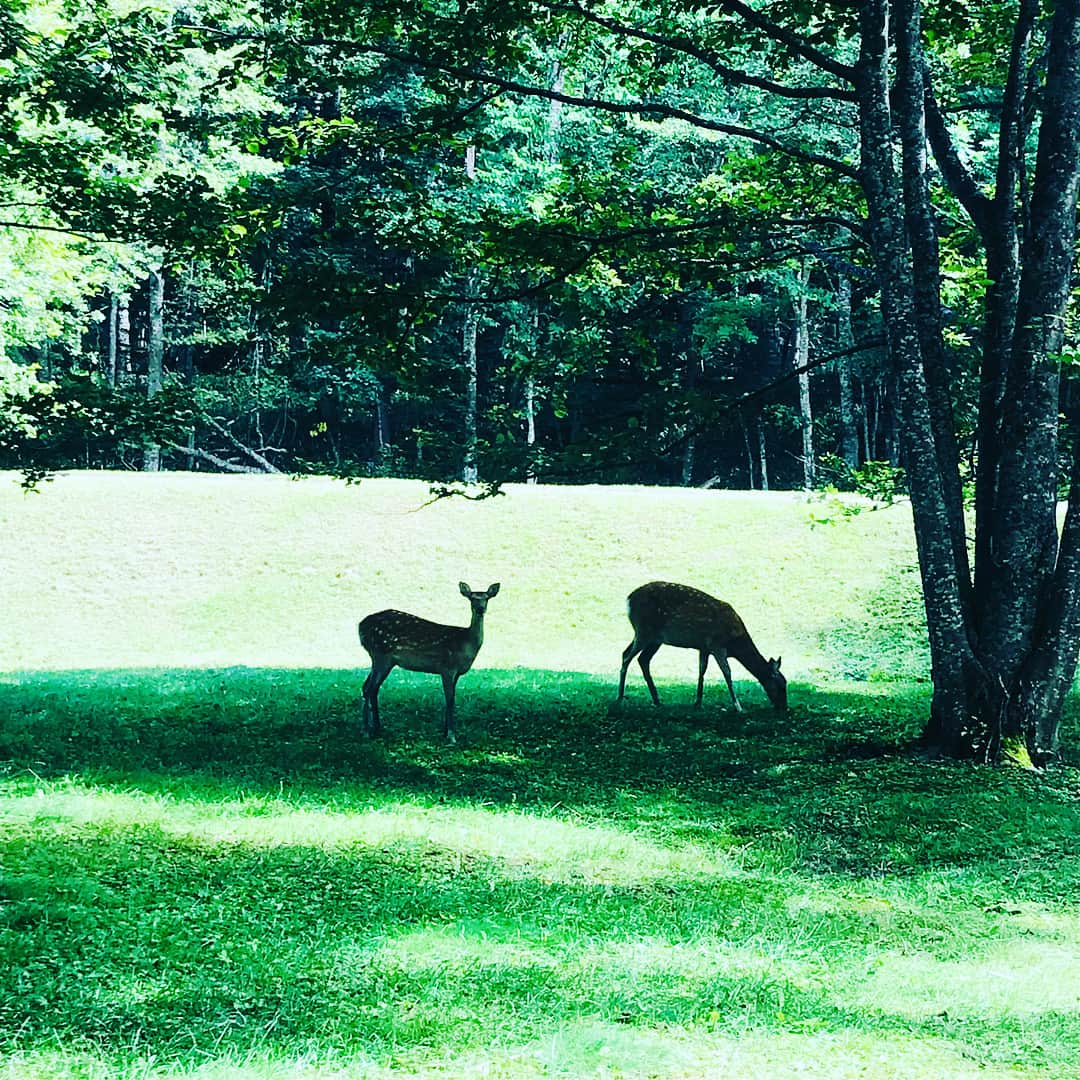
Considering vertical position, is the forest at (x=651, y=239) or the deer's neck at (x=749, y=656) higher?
the forest at (x=651, y=239)

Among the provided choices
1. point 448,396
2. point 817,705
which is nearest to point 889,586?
point 817,705

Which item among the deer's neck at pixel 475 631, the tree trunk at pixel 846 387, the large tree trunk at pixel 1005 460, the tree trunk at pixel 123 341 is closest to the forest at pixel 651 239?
the large tree trunk at pixel 1005 460

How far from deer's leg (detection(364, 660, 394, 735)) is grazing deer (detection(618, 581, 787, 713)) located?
319 cm

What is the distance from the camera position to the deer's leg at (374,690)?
1133 centimetres

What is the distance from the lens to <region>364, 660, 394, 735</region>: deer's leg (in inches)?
446

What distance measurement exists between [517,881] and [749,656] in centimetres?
706

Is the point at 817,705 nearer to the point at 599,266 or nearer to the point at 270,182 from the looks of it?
the point at 599,266

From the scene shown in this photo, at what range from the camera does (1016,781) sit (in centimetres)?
951

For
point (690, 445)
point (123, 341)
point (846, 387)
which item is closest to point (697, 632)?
point (846, 387)

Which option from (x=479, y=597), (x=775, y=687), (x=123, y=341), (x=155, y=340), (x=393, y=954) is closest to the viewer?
(x=393, y=954)

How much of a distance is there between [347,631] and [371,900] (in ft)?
49.8

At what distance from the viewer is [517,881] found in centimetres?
713

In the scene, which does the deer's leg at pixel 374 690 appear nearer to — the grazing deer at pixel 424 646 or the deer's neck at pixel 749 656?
the grazing deer at pixel 424 646

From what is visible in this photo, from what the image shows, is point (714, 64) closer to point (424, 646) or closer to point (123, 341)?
point (424, 646)
